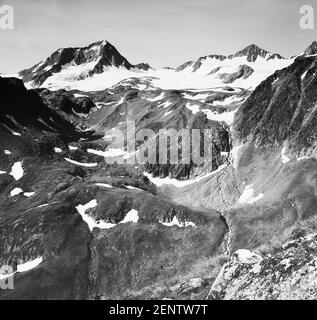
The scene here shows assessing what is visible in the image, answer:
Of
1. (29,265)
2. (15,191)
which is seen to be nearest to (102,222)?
(29,265)

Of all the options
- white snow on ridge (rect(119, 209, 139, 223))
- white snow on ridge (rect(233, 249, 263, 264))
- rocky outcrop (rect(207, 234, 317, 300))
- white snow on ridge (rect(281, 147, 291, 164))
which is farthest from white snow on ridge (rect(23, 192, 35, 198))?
rocky outcrop (rect(207, 234, 317, 300))

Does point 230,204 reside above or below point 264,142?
below

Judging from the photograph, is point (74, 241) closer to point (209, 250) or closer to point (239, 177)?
point (209, 250)

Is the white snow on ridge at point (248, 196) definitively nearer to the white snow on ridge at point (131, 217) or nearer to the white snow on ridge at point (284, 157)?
the white snow on ridge at point (284, 157)

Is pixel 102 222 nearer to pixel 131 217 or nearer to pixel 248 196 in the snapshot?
pixel 131 217

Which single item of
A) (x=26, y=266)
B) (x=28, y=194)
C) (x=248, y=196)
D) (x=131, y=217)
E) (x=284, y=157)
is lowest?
(x=26, y=266)

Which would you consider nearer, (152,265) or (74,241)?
(152,265)

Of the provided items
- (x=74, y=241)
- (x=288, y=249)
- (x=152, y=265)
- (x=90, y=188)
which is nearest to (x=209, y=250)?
(x=152, y=265)

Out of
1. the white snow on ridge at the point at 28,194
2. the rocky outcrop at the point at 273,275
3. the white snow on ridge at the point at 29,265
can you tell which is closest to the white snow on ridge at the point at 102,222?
the white snow on ridge at the point at 29,265

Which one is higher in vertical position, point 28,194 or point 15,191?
point 15,191
